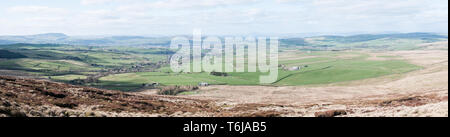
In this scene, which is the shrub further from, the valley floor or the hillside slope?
the hillside slope

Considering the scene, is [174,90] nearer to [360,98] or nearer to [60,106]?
[360,98]

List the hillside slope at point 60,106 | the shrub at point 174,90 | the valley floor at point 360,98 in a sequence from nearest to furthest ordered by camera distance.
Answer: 1. the hillside slope at point 60,106
2. the valley floor at point 360,98
3. the shrub at point 174,90

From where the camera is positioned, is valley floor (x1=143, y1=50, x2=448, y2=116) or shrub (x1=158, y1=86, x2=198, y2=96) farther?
shrub (x1=158, y1=86, x2=198, y2=96)

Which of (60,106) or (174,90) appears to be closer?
(60,106)

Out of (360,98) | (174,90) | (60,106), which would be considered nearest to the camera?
(60,106)

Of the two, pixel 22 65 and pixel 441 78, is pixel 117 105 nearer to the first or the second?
pixel 441 78

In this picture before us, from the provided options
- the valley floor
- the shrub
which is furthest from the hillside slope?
the shrub

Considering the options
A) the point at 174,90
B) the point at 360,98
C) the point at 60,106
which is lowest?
the point at 174,90

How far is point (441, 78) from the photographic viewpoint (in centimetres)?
7888

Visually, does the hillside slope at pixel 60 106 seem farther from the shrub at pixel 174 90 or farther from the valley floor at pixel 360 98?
the shrub at pixel 174 90

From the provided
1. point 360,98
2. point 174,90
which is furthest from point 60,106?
point 174,90

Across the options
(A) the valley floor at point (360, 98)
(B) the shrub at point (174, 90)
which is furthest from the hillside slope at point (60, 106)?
(B) the shrub at point (174, 90)
